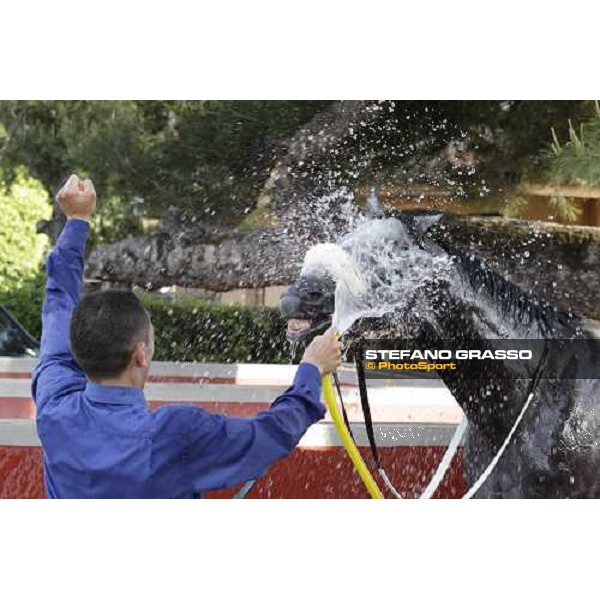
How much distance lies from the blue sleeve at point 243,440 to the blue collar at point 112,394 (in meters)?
0.13

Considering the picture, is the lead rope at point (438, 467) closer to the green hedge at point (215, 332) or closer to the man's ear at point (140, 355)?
the green hedge at point (215, 332)

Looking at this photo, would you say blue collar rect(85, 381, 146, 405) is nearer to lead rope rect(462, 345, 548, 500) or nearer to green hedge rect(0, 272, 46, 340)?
green hedge rect(0, 272, 46, 340)

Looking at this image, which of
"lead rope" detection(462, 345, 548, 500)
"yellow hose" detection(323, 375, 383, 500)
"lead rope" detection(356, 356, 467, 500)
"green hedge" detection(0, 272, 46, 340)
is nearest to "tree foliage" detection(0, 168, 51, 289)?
"green hedge" detection(0, 272, 46, 340)

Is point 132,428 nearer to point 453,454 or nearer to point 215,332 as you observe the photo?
point 215,332

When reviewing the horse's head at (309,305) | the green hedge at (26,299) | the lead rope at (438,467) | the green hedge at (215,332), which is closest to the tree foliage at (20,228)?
the green hedge at (26,299)

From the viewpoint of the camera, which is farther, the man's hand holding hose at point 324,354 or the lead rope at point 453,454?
the lead rope at point 453,454

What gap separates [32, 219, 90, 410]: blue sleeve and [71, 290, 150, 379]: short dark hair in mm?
109

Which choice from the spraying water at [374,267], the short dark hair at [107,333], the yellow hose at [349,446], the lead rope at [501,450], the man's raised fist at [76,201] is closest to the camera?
the short dark hair at [107,333]

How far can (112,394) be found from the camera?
184cm

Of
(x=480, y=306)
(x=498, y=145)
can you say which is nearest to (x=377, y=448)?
(x=480, y=306)

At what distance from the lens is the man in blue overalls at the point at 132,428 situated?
181 centimetres

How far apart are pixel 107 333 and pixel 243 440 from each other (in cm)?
31

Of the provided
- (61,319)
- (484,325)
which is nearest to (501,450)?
(484,325)

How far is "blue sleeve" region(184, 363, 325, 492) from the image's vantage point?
72.1 inches
